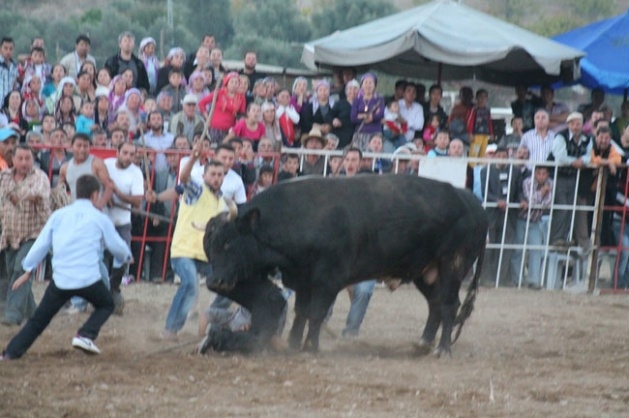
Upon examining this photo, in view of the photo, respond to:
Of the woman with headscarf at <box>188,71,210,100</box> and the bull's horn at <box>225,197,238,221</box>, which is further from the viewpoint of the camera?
the woman with headscarf at <box>188,71,210,100</box>

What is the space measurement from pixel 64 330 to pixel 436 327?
3.28 metres

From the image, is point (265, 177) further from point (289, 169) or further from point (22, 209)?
point (22, 209)

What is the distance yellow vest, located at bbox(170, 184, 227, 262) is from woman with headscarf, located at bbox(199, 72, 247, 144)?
4.50 meters

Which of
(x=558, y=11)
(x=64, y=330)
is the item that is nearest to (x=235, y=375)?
(x=64, y=330)

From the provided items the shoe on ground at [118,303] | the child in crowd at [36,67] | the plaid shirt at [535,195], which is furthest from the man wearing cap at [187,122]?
the plaid shirt at [535,195]

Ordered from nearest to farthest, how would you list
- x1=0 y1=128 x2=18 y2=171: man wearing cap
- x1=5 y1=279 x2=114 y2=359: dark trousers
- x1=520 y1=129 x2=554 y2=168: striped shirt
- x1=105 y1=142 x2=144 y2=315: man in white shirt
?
1. x1=5 y1=279 x2=114 y2=359: dark trousers
2. x1=105 y1=142 x2=144 y2=315: man in white shirt
3. x1=0 y1=128 x2=18 y2=171: man wearing cap
4. x1=520 y1=129 x2=554 y2=168: striped shirt

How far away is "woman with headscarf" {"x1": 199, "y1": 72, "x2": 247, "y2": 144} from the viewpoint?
15.7 meters

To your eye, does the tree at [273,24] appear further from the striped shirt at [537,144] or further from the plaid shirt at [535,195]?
the plaid shirt at [535,195]

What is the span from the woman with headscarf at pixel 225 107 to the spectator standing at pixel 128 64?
137 cm

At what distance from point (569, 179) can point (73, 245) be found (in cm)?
754

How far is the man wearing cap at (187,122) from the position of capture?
50.9ft

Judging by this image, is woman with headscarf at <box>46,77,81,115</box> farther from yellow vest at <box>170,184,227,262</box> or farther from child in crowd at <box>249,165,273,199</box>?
yellow vest at <box>170,184,227,262</box>

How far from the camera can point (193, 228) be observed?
11.1 m

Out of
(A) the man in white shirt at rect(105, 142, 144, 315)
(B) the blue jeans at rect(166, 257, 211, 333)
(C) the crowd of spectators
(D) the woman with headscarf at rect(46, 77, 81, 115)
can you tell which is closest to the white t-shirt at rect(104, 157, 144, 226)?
(A) the man in white shirt at rect(105, 142, 144, 315)
